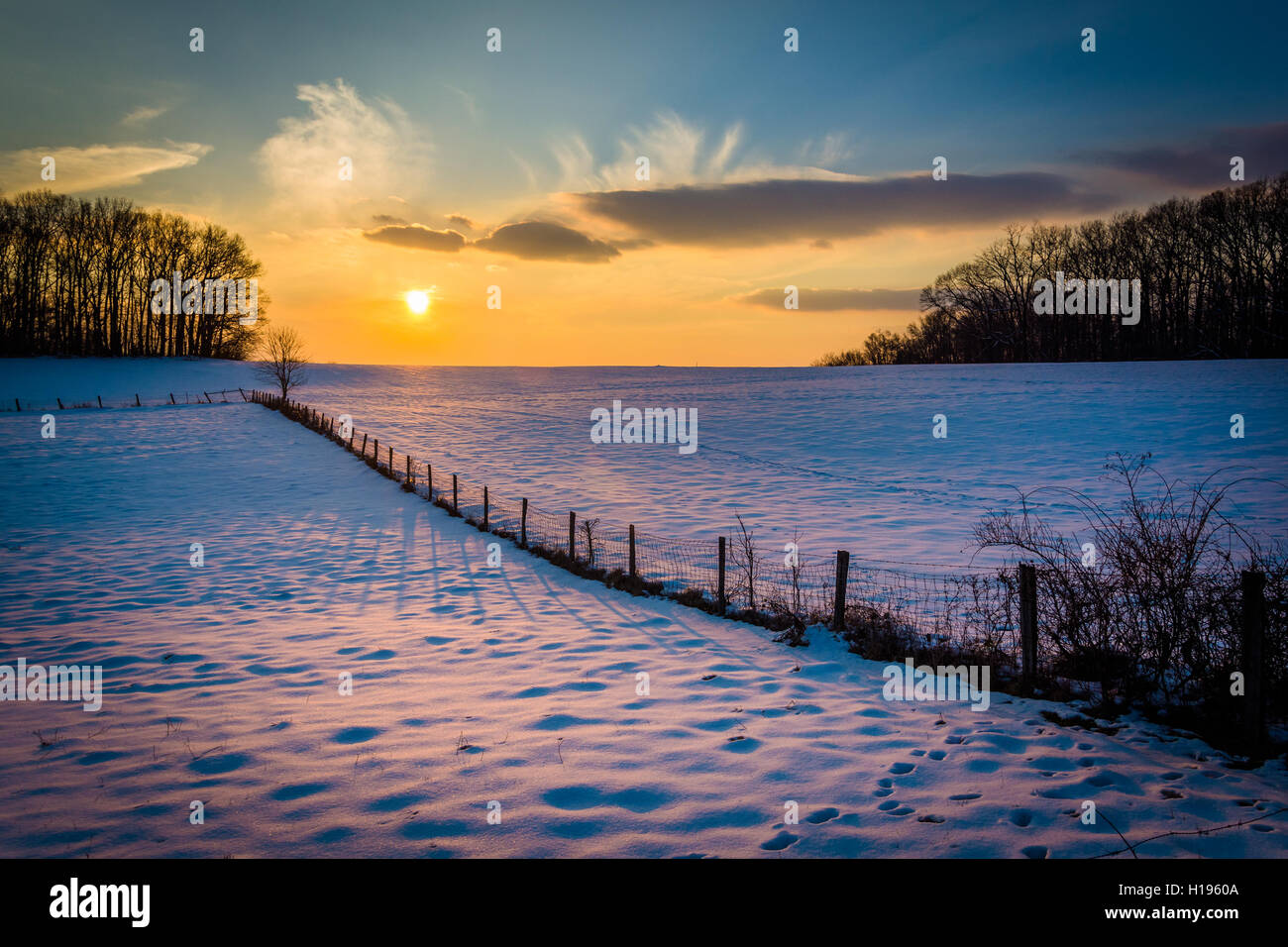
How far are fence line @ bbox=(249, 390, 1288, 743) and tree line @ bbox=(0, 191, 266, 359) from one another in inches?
3032

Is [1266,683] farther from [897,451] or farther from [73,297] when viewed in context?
[73,297]

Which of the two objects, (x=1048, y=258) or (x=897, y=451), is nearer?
(x=897, y=451)

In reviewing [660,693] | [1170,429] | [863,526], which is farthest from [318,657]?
[1170,429]

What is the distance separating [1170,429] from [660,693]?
3318 cm

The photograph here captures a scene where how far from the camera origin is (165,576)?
44.0ft

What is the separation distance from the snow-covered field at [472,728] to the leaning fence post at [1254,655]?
42cm

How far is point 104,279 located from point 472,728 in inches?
3702

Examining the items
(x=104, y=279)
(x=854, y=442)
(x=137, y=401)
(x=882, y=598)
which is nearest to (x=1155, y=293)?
(x=854, y=442)

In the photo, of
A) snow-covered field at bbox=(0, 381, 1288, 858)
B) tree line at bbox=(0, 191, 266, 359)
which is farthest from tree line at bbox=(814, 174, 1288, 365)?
tree line at bbox=(0, 191, 266, 359)

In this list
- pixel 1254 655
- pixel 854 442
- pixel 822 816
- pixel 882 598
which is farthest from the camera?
pixel 854 442

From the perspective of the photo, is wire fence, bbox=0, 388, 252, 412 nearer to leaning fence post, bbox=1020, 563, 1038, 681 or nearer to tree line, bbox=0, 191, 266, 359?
tree line, bbox=0, 191, 266, 359

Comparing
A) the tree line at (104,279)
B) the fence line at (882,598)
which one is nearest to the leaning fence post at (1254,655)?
the fence line at (882,598)

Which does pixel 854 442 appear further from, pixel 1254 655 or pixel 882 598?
pixel 1254 655

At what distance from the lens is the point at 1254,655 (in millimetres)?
5723
